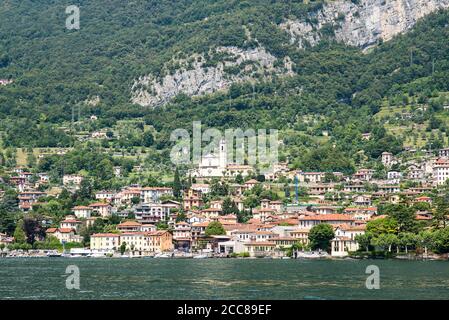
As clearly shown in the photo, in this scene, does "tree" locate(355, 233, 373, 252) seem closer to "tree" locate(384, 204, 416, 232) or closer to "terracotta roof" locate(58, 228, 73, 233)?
"tree" locate(384, 204, 416, 232)

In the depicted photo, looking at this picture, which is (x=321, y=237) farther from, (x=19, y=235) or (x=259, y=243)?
(x=19, y=235)

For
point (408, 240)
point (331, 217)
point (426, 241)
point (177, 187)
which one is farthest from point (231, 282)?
point (177, 187)

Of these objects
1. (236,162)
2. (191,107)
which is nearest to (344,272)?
(236,162)

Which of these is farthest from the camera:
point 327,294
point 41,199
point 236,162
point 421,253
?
point 236,162

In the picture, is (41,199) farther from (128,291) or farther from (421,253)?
(128,291)

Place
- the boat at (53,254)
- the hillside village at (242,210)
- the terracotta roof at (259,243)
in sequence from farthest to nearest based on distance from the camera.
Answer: the boat at (53,254) < the terracotta roof at (259,243) < the hillside village at (242,210)

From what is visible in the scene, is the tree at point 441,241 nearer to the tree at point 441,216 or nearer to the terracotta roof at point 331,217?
the tree at point 441,216

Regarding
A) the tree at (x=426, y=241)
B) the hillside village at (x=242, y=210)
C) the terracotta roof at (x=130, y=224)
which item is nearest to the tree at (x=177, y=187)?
the hillside village at (x=242, y=210)
